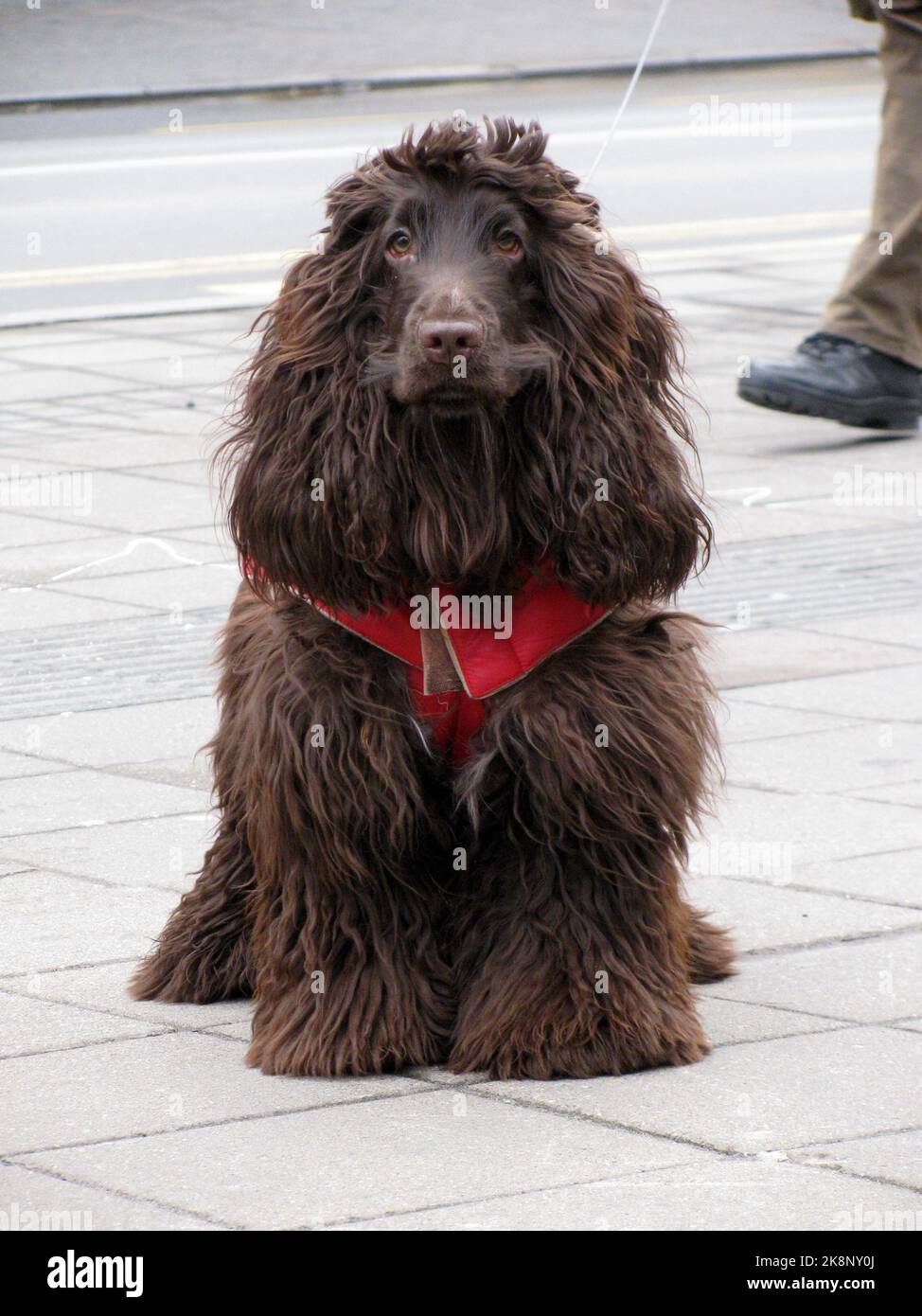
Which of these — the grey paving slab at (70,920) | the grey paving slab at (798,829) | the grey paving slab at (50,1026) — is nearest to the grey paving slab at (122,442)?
the grey paving slab at (798,829)

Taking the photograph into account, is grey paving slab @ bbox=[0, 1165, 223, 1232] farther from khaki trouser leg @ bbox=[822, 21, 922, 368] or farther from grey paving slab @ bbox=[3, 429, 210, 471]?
khaki trouser leg @ bbox=[822, 21, 922, 368]

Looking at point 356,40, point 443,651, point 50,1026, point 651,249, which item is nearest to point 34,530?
point 50,1026

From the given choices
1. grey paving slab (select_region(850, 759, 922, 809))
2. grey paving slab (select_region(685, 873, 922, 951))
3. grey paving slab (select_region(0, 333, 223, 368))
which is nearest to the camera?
grey paving slab (select_region(685, 873, 922, 951))

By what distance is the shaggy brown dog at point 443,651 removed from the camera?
3352mm

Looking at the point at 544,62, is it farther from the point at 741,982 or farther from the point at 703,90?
the point at 741,982

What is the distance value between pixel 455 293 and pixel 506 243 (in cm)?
18

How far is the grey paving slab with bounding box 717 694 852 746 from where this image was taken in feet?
17.8

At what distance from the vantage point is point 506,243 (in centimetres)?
336

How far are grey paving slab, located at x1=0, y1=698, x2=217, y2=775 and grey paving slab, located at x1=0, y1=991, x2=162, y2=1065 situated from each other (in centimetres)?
140

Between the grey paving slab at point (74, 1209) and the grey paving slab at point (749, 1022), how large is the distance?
3.61 ft

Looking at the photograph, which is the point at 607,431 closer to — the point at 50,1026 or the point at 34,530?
the point at 50,1026

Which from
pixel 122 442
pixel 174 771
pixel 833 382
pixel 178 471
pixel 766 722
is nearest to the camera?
pixel 174 771

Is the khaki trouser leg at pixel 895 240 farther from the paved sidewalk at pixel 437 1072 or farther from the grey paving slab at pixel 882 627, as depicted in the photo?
the grey paving slab at pixel 882 627

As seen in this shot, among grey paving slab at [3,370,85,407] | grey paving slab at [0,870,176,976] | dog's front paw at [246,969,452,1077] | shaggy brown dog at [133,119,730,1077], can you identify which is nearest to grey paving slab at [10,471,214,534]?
grey paving slab at [3,370,85,407]
